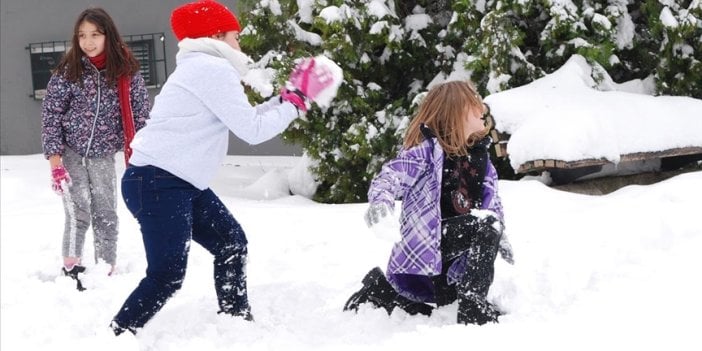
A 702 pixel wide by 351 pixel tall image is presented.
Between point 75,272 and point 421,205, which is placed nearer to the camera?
point 421,205

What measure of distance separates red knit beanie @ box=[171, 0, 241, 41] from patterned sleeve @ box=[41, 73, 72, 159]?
1.54 m

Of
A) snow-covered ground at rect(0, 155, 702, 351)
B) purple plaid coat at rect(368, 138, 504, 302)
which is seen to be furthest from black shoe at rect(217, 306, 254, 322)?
purple plaid coat at rect(368, 138, 504, 302)

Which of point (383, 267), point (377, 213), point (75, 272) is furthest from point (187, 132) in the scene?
point (383, 267)

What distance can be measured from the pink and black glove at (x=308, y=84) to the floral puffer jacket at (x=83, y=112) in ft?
5.51

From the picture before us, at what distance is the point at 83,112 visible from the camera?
4664 millimetres

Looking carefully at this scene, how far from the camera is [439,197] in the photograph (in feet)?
12.2

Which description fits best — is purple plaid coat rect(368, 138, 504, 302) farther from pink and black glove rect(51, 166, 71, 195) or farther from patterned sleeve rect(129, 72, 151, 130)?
pink and black glove rect(51, 166, 71, 195)

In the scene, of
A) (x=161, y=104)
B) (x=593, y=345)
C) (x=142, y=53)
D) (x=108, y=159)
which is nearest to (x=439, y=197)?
(x=593, y=345)

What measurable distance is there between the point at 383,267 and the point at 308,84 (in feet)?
5.99

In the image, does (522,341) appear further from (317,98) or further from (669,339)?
(317,98)

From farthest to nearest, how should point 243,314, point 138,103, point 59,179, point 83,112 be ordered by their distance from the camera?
point 138,103 → point 83,112 → point 59,179 → point 243,314

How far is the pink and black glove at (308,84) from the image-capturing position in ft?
11.1

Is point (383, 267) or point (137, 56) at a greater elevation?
point (383, 267)

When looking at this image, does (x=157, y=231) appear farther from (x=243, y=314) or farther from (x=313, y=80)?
(x=313, y=80)
